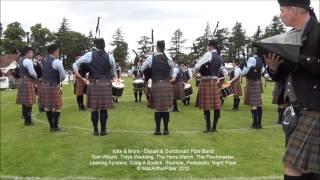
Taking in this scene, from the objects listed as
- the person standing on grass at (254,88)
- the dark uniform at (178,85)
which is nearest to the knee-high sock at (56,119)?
the person standing on grass at (254,88)

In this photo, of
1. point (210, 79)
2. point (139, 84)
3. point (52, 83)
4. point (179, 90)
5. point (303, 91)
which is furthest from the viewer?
point (139, 84)

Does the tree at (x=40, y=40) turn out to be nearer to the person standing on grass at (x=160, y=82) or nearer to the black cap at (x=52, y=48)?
the black cap at (x=52, y=48)

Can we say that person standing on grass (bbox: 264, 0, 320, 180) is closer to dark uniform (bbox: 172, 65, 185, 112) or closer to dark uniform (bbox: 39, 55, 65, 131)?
dark uniform (bbox: 39, 55, 65, 131)

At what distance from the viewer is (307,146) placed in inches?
137

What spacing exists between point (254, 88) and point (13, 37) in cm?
7392

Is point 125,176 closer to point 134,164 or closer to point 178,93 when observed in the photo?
point 134,164

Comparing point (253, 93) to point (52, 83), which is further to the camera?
point (253, 93)

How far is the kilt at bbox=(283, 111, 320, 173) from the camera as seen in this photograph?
11.4 feet

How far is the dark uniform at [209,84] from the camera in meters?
9.66

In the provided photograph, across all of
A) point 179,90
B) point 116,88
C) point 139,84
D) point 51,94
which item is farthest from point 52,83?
point 139,84

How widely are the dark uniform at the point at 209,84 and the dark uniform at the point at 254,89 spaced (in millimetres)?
1039

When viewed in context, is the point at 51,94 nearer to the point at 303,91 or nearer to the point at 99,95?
the point at 99,95

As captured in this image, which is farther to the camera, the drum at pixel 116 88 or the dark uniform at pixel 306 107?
the drum at pixel 116 88

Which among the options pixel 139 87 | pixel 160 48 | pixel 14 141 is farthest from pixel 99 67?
pixel 139 87
